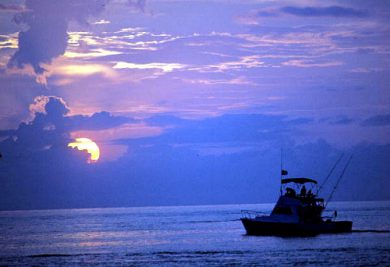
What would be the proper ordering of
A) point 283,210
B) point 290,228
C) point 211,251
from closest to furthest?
point 211,251
point 283,210
point 290,228

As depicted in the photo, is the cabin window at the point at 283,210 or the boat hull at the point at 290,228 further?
the boat hull at the point at 290,228

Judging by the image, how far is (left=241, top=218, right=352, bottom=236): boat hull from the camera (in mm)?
90000

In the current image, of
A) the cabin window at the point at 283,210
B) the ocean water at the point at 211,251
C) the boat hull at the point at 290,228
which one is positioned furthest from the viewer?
the boat hull at the point at 290,228

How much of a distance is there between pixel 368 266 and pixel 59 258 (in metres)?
33.4

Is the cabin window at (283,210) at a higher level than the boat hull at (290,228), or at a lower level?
higher

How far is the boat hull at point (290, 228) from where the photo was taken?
90.0 metres

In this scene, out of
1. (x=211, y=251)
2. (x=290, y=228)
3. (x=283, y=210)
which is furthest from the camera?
(x=290, y=228)

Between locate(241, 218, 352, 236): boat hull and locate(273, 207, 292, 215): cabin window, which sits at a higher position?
locate(273, 207, 292, 215): cabin window

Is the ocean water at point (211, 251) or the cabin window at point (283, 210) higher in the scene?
the cabin window at point (283, 210)

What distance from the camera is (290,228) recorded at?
3541 inches

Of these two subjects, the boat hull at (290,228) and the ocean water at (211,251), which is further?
the boat hull at (290,228)

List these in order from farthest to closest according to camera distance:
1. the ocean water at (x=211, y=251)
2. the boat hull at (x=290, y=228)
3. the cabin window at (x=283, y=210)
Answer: the boat hull at (x=290, y=228), the cabin window at (x=283, y=210), the ocean water at (x=211, y=251)

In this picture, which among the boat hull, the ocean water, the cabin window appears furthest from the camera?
the boat hull

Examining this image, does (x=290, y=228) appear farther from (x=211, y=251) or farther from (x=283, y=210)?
(x=211, y=251)
